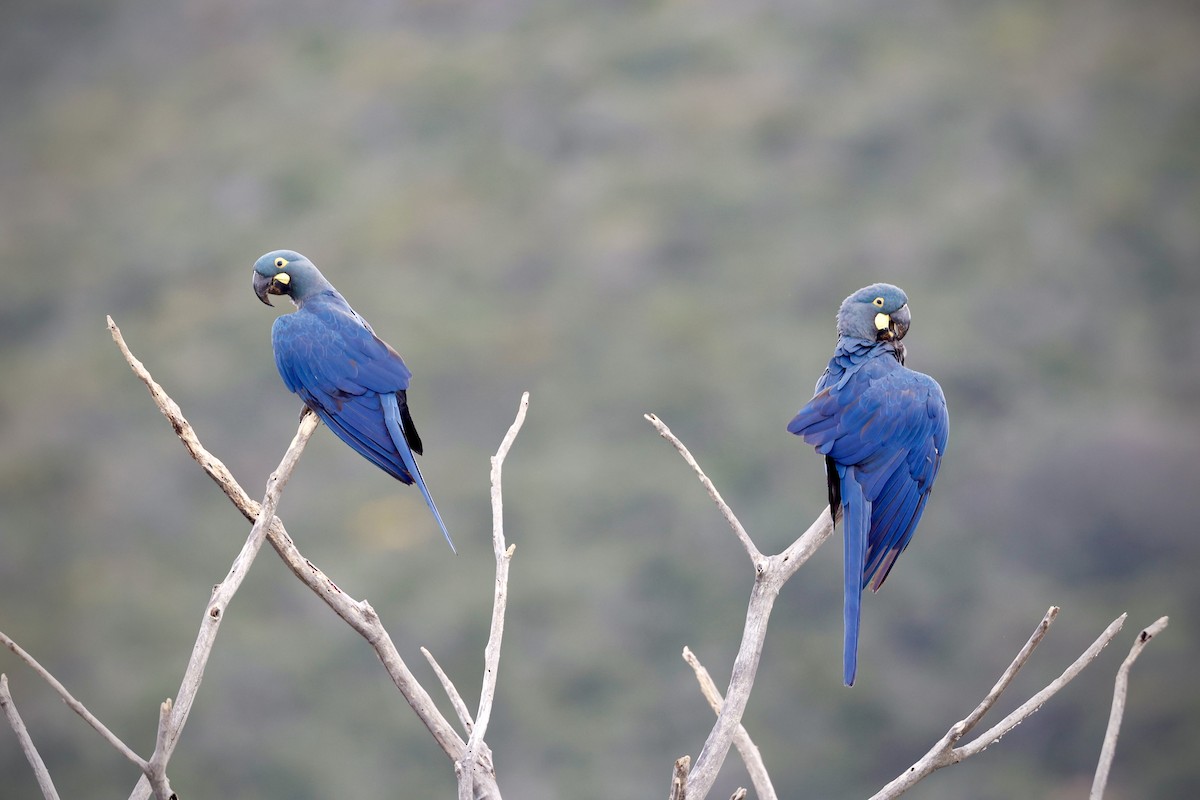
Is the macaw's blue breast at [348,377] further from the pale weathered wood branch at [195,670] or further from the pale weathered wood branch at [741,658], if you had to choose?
the pale weathered wood branch at [741,658]

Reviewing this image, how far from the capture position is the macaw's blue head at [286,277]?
394 centimetres

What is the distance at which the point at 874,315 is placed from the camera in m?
3.72

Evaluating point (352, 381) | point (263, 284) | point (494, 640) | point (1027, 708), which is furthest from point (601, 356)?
point (1027, 708)

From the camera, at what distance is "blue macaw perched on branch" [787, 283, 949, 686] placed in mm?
3412

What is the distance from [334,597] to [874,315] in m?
1.71

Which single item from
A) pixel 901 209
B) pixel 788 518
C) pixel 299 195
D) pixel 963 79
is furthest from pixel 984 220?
pixel 299 195

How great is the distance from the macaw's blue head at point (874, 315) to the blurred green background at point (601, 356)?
10341 mm

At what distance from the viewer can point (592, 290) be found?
647 inches

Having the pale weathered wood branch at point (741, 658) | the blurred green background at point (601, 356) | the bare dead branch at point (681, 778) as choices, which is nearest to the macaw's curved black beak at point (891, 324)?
the pale weathered wood branch at point (741, 658)

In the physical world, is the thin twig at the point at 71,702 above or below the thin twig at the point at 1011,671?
below

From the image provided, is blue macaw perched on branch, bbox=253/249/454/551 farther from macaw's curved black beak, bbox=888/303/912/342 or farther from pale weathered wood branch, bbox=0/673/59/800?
macaw's curved black beak, bbox=888/303/912/342

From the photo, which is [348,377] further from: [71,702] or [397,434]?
[71,702]

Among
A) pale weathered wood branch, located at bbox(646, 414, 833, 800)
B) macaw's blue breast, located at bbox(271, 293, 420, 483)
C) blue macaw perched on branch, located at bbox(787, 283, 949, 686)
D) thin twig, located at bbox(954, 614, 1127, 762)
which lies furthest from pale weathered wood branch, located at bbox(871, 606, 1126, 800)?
macaw's blue breast, located at bbox(271, 293, 420, 483)

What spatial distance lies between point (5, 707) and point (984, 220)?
611 inches
